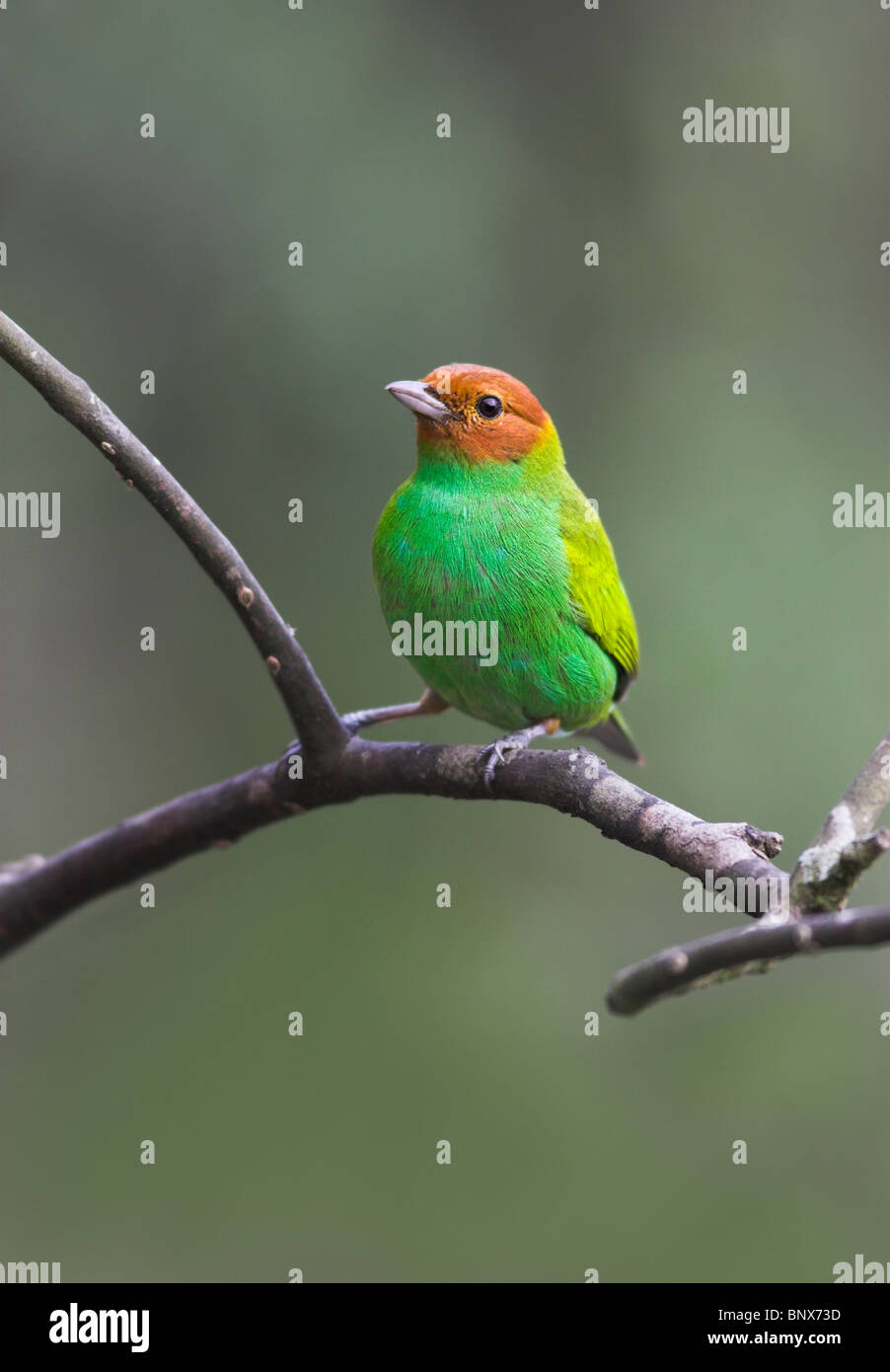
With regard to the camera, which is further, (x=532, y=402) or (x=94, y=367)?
(x=94, y=367)

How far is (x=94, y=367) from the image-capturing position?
648 cm

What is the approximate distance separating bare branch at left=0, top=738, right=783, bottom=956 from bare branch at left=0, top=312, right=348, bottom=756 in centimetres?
13

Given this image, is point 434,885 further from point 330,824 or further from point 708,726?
point 708,726

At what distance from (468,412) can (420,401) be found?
0.14m

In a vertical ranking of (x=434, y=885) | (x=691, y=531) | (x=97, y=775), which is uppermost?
(x=691, y=531)

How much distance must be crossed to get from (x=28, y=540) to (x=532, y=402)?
3.37 meters

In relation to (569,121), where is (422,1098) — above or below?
below

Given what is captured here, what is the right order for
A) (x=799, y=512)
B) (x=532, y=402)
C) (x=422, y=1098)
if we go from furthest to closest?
(x=799, y=512), (x=422, y=1098), (x=532, y=402)

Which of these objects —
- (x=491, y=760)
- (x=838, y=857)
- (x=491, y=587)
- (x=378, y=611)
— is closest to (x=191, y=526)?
(x=491, y=760)

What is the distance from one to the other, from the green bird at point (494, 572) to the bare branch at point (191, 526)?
649 mm

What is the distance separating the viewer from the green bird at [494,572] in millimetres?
3680

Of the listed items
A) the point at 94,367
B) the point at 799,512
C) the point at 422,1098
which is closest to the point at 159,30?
the point at 94,367

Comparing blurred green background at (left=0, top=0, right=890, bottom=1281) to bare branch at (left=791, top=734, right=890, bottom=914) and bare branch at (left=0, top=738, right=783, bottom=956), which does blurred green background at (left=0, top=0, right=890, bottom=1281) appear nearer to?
bare branch at (left=0, top=738, right=783, bottom=956)

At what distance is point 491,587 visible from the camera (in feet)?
12.1
